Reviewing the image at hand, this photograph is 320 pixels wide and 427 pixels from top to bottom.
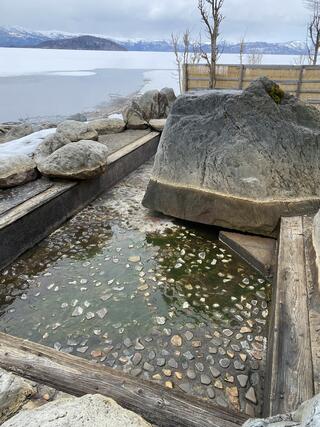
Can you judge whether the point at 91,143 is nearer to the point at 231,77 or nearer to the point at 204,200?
the point at 204,200

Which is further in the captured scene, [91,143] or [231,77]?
[231,77]

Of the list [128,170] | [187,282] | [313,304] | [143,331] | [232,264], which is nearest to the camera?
[313,304]

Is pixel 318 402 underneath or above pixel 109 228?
above

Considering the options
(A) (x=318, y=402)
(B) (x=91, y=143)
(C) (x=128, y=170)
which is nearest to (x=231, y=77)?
(C) (x=128, y=170)

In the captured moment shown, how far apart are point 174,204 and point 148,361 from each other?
5.58 ft

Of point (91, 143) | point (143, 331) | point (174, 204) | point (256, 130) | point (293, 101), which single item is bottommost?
point (143, 331)

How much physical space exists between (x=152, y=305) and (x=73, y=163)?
1.97 metres

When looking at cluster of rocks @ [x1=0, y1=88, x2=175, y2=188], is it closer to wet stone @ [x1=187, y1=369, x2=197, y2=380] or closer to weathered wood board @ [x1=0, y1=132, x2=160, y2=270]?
weathered wood board @ [x1=0, y1=132, x2=160, y2=270]

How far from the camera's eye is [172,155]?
3.23 meters

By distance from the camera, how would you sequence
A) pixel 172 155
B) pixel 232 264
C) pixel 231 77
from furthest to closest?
pixel 231 77
pixel 172 155
pixel 232 264

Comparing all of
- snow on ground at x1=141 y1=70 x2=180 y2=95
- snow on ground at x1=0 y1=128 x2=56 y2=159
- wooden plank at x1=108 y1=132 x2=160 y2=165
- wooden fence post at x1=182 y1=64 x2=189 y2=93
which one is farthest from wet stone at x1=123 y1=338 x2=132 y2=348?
snow on ground at x1=141 y1=70 x2=180 y2=95

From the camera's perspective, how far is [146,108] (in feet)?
22.9

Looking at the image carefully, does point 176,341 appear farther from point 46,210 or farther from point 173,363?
point 46,210

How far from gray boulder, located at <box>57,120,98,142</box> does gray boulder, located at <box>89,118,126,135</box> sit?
907 millimetres
